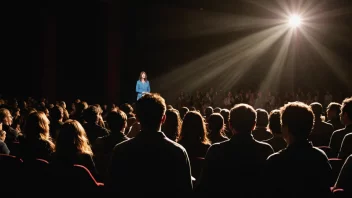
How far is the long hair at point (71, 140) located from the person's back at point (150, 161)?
769 millimetres

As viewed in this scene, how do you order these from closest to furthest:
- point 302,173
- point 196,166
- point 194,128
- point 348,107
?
point 302,173 < point 196,166 < point 194,128 < point 348,107

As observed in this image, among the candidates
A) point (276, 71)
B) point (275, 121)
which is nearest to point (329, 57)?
point (276, 71)

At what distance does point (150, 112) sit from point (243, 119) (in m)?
0.68

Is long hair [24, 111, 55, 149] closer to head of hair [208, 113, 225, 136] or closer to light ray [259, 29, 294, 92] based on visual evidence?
head of hair [208, 113, 225, 136]

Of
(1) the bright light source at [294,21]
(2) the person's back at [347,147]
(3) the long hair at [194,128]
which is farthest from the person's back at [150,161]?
(1) the bright light source at [294,21]

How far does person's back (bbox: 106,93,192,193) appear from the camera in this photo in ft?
7.18

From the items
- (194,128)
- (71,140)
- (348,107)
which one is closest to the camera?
(71,140)

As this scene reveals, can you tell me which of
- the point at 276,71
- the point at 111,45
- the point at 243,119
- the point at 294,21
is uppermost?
the point at 294,21

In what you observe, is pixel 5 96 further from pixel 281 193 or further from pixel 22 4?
pixel 281 193

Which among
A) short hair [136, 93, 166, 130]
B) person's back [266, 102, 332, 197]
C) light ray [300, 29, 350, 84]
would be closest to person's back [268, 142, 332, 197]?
person's back [266, 102, 332, 197]

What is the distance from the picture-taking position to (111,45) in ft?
48.9

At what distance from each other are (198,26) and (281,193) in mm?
16965

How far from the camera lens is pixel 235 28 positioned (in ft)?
61.8

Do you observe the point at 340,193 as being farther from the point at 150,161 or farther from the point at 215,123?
the point at 215,123
